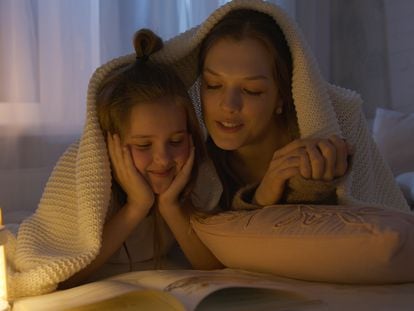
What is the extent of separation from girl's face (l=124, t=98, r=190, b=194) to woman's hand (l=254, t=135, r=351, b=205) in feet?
0.59

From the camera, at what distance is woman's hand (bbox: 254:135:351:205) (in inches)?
33.4

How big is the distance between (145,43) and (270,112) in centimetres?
27

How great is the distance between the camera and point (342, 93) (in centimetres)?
113

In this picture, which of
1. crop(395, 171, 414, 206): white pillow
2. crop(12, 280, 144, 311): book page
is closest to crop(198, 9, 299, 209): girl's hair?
crop(12, 280, 144, 311): book page

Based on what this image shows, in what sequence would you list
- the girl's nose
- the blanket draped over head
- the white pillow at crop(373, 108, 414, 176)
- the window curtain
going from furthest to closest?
the white pillow at crop(373, 108, 414, 176) < the window curtain < the girl's nose < the blanket draped over head

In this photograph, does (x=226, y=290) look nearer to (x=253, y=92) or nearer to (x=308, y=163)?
(x=308, y=163)

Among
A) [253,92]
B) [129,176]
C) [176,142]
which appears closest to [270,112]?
[253,92]

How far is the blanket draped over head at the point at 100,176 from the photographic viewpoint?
33.1 inches

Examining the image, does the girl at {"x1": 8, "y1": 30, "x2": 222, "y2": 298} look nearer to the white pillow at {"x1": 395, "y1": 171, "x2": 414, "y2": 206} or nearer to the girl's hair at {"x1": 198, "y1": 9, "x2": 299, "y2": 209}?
the girl's hair at {"x1": 198, "y1": 9, "x2": 299, "y2": 209}

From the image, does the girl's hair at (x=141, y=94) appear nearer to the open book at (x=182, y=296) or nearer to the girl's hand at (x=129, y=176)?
the girl's hand at (x=129, y=176)

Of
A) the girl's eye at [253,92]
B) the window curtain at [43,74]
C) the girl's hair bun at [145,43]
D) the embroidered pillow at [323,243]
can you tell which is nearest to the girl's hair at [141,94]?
the girl's hair bun at [145,43]

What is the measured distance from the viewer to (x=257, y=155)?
1.12 m

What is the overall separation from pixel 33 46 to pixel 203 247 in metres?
1.02

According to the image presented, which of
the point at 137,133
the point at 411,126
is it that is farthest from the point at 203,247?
the point at 411,126
